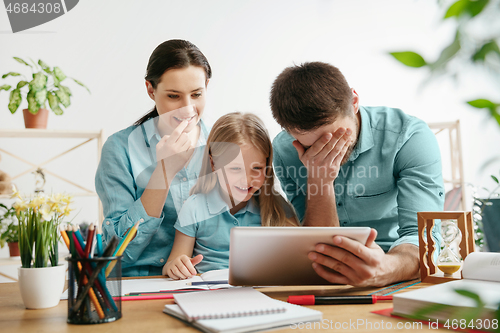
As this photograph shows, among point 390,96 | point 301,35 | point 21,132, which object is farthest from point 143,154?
point 390,96

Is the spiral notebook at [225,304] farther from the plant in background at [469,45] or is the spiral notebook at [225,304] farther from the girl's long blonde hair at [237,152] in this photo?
the girl's long blonde hair at [237,152]

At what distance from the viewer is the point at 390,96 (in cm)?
280

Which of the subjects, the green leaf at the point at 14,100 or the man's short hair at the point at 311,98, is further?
the green leaf at the point at 14,100

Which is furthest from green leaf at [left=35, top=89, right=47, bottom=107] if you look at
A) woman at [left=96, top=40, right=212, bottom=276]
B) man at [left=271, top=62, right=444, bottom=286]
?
man at [left=271, top=62, right=444, bottom=286]

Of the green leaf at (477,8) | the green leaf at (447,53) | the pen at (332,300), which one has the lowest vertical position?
the pen at (332,300)

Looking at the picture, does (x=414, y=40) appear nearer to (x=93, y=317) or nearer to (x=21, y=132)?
(x=21, y=132)

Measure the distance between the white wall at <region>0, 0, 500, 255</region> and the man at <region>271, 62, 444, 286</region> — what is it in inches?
39.5

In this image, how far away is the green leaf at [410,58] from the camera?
14 centimetres

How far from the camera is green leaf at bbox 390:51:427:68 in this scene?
0.45ft

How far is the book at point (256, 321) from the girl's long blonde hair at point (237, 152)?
87 cm

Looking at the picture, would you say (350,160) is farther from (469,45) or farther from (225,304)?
(469,45)

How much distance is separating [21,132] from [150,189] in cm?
124

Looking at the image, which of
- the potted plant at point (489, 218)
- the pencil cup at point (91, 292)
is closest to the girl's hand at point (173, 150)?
the pencil cup at point (91, 292)

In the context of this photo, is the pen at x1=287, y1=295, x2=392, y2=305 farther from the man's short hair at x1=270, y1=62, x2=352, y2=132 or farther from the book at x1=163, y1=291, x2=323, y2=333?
the man's short hair at x1=270, y1=62, x2=352, y2=132
